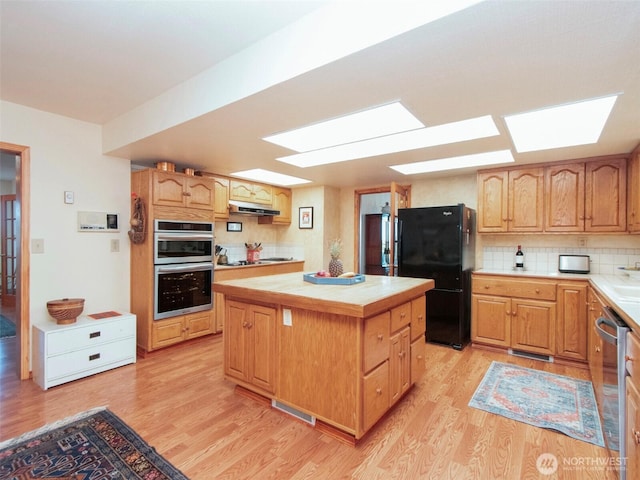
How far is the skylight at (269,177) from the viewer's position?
13.9 ft

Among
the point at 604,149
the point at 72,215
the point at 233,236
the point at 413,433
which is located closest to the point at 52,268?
the point at 72,215

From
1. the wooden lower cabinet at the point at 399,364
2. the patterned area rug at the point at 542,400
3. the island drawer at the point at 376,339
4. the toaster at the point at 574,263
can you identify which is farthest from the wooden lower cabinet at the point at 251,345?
the toaster at the point at 574,263

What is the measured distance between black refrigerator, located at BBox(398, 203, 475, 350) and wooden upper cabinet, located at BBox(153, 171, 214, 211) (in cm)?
239

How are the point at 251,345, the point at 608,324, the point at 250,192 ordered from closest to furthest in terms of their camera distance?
the point at 608,324, the point at 251,345, the point at 250,192

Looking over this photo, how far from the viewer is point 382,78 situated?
5.66 feet

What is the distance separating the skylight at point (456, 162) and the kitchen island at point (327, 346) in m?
1.56

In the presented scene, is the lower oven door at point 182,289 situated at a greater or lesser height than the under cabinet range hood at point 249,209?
lesser

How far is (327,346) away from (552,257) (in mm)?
3182

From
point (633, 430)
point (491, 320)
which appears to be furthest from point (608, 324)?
point (491, 320)

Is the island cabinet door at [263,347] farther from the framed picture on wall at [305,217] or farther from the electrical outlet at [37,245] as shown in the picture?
the framed picture on wall at [305,217]

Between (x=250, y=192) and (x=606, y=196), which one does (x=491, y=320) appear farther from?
(x=250, y=192)

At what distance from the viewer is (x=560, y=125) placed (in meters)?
2.44

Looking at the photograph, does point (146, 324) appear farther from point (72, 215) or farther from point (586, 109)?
point (586, 109)

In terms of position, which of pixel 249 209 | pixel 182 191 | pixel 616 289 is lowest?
pixel 616 289
